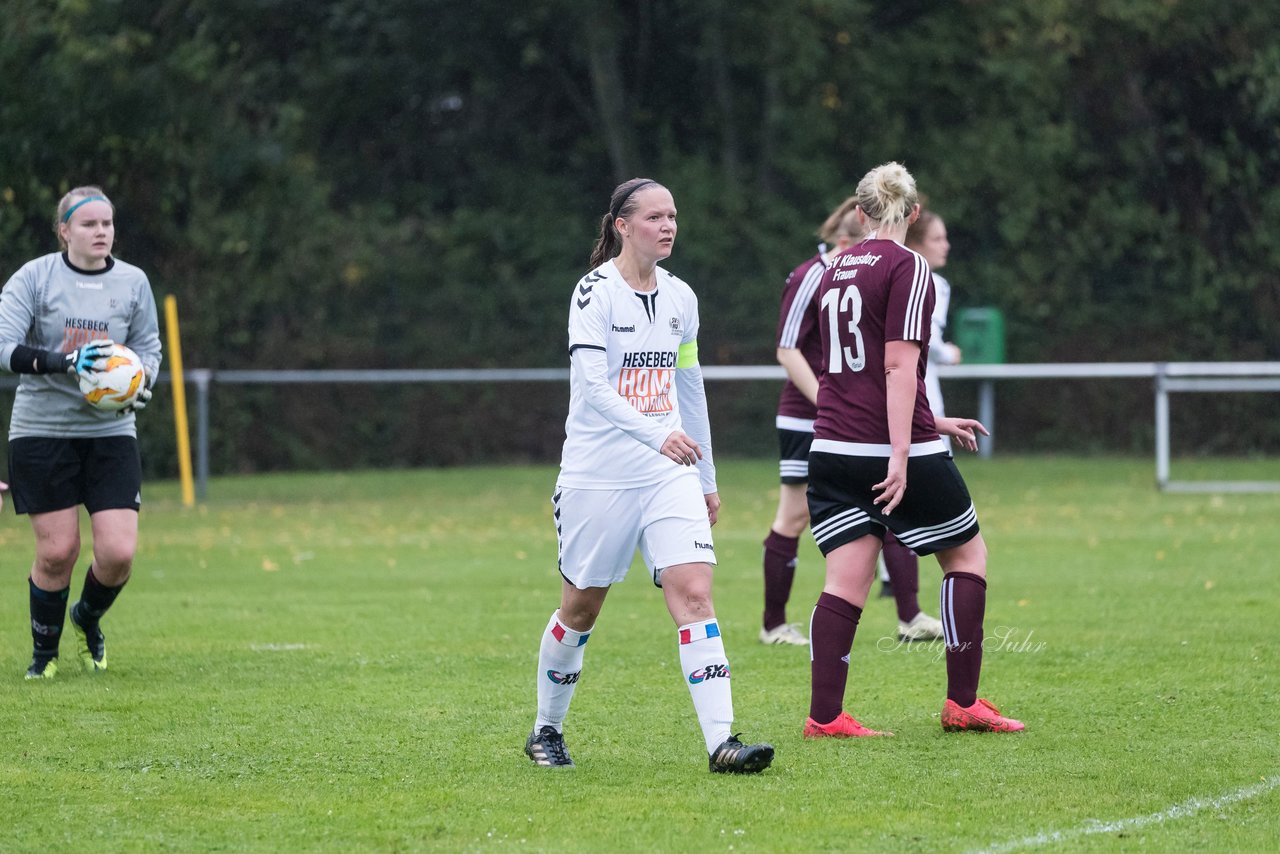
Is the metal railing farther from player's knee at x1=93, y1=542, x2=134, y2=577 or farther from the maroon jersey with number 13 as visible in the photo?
player's knee at x1=93, y1=542, x2=134, y2=577

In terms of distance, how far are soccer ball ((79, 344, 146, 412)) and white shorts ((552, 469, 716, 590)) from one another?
2616 mm

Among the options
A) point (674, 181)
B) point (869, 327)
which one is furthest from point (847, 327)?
point (674, 181)

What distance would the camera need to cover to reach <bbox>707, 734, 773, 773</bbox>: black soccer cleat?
5.70 m

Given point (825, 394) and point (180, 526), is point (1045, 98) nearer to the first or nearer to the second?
point (180, 526)

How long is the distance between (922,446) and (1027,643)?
272cm

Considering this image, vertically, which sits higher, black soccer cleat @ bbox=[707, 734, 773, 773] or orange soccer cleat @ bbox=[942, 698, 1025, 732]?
black soccer cleat @ bbox=[707, 734, 773, 773]

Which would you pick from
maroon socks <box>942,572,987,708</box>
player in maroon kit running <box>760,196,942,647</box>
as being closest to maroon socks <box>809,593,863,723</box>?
maroon socks <box>942,572,987,708</box>

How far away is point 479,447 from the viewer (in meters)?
24.9

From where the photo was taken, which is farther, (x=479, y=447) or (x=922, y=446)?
(x=479, y=447)

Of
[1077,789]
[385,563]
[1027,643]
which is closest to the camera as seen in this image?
[1077,789]

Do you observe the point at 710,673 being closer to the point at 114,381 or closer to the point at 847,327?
the point at 847,327

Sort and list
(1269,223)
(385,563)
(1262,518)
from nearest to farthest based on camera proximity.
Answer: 1. (385,563)
2. (1262,518)
3. (1269,223)

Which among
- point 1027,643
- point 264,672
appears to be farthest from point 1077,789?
point 264,672

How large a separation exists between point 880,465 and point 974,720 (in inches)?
39.5
